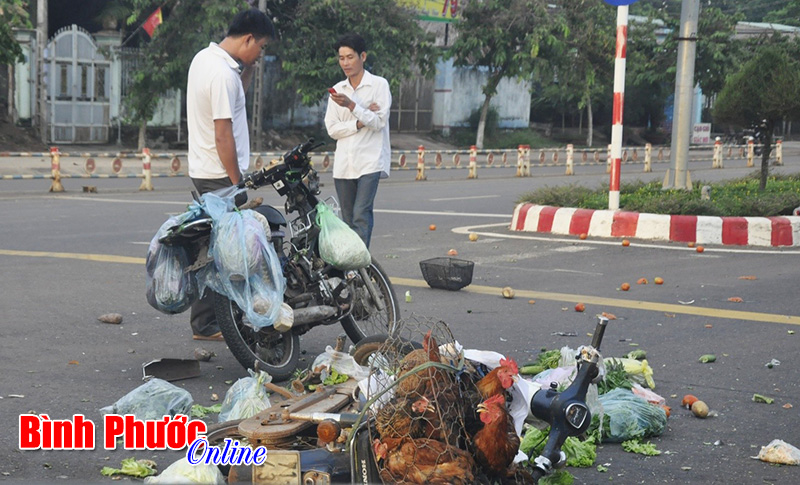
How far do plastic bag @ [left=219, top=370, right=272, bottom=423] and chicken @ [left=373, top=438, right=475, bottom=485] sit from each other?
3.81 ft

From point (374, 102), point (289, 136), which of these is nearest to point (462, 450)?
point (374, 102)

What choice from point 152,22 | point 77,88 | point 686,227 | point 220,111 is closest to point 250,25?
point 220,111

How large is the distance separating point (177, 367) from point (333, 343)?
1.25 m

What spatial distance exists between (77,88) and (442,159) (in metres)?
11.3

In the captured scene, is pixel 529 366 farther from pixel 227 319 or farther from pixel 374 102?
pixel 374 102

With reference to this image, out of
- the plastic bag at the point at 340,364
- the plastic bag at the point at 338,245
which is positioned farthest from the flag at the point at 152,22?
the plastic bag at the point at 340,364

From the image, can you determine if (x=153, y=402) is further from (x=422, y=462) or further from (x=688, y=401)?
(x=688, y=401)

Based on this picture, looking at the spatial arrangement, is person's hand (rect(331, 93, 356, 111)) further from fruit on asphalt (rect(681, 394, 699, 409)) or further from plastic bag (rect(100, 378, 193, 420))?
fruit on asphalt (rect(681, 394, 699, 409))

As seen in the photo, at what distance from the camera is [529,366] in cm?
561

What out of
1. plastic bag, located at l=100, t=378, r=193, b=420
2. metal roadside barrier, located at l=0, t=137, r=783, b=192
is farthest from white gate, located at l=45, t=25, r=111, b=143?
plastic bag, located at l=100, t=378, r=193, b=420

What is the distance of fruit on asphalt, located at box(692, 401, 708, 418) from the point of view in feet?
16.1

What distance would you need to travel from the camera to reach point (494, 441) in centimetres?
353

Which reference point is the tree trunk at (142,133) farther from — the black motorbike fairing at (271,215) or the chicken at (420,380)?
the chicken at (420,380)

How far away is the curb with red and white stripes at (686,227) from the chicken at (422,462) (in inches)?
339
